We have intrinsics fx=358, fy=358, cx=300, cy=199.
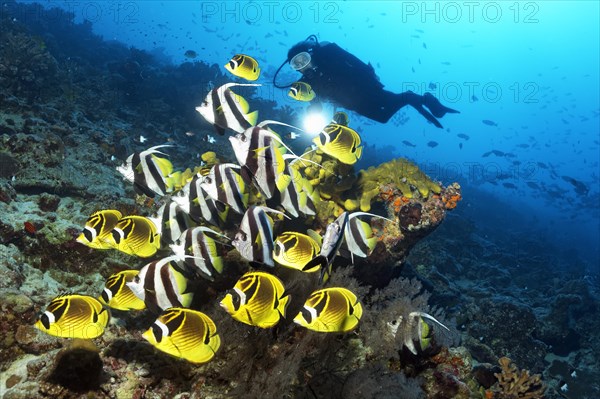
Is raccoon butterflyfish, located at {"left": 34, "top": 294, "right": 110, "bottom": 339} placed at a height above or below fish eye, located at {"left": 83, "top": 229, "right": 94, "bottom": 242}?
below

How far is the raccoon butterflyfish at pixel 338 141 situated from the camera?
11.7ft

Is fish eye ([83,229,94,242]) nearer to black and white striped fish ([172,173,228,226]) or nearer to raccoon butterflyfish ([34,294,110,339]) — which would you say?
raccoon butterflyfish ([34,294,110,339])

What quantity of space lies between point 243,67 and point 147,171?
2080mm

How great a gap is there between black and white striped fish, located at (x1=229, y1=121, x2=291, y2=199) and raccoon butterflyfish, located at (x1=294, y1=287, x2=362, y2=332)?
36.3 inches

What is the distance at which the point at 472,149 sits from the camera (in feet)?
421

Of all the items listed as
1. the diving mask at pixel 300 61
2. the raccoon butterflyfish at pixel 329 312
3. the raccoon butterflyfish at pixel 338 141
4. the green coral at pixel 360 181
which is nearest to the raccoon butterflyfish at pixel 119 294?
the raccoon butterflyfish at pixel 329 312

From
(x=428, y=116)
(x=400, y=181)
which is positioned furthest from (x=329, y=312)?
(x=428, y=116)

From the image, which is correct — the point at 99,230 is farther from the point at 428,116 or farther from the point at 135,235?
the point at 428,116

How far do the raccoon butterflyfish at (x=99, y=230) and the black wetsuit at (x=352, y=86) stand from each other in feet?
30.1

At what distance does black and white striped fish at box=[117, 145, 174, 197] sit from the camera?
10.8 feet

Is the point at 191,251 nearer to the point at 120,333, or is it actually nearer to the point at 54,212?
the point at 120,333

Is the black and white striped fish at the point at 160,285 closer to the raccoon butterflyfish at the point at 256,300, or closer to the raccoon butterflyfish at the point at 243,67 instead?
the raccoon butterflyfish at the point at 256,300

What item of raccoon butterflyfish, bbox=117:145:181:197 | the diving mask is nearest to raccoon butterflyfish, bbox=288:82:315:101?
the diving mask

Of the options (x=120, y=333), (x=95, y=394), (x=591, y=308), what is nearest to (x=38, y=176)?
(x=120, y=333)
